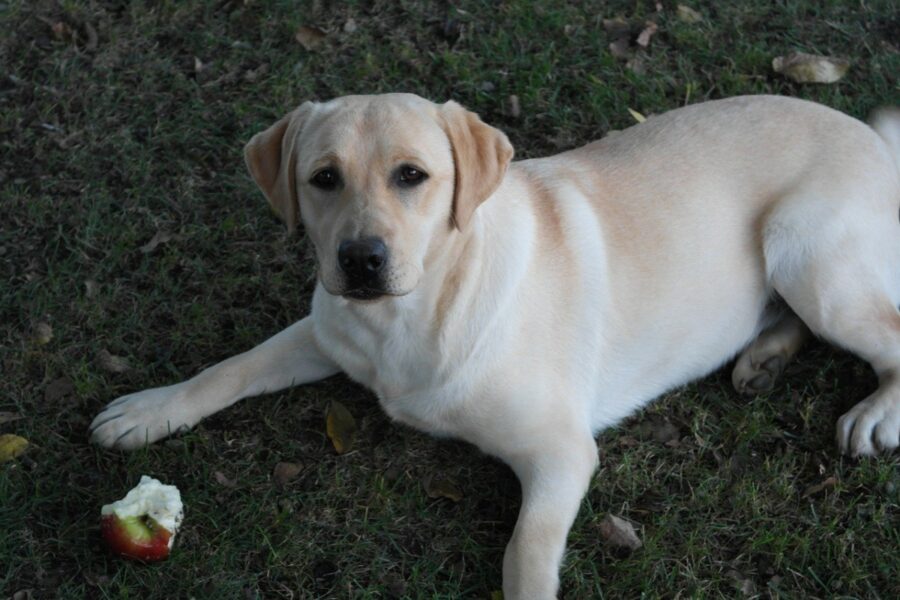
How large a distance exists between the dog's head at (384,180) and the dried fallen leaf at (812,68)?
7.74 ft

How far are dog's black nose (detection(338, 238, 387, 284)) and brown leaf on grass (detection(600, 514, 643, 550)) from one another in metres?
1.19

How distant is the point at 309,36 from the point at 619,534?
126 inches

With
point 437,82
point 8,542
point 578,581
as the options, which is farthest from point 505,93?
point 8,542

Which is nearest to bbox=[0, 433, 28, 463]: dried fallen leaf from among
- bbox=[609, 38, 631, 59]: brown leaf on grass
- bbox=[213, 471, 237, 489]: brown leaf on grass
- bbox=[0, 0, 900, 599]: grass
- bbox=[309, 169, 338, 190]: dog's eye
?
bbox=[0, 0, 900, 599]: grass

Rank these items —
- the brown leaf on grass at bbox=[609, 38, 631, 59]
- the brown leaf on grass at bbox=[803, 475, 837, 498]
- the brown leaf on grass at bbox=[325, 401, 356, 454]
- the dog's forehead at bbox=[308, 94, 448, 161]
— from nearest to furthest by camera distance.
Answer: the dog's forehead at bbox=[308, 94, 448, 161]
the brown leaf on grass at bbox=[803, 475, 837, 498]
the brown leaf on grass at bbox=[325, 401, 356, 454]
the brown leaf on grass at bbox=[609, 38, 631, 59]

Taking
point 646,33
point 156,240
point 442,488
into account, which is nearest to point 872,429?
point 442,488

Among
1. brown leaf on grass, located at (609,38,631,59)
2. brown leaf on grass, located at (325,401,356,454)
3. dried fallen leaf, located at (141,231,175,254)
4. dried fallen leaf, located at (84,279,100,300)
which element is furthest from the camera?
brown leaf on grass, located at (609,38,631,59)

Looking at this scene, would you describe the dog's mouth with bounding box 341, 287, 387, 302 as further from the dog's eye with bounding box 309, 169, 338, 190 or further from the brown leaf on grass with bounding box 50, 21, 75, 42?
the brown leaf on grass with bounding box 50, 21, 75, 42

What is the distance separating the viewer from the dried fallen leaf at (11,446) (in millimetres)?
3654

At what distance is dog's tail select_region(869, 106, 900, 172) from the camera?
4090 mm

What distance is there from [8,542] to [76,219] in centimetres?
169

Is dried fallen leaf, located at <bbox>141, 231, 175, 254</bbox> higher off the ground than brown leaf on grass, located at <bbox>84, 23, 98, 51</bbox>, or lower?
lower

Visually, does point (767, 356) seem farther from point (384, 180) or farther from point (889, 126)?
point (384, 180)

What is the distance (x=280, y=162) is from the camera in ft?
10.9
